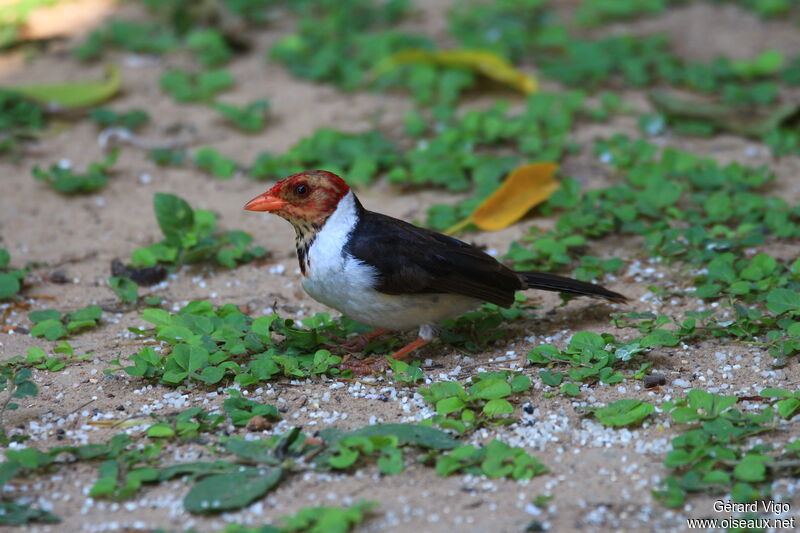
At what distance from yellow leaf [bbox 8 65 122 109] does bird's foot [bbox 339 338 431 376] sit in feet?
11.7

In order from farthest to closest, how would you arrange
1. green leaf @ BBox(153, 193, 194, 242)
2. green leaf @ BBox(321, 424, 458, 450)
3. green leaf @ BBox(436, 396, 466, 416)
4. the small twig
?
the small twig, green leaf @ BBox(153, 193, 194, 242), green leaf @ BBox(436, 396, 466, 416), green leaf @ BBox(321, 424, 458, 450)

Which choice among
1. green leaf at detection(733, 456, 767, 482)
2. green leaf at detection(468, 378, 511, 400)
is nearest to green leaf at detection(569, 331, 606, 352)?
green leaf at detection(468, 378, 511, 400)

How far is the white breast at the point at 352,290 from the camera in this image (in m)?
3.84

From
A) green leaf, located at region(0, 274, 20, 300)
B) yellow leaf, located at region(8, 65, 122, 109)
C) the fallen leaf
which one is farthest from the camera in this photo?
yellow leaf, located at region(8, 65, 122, 109)

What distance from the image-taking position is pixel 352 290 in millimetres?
3842

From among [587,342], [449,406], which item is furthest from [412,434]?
[587,342]

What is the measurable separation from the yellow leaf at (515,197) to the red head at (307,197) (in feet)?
4.15

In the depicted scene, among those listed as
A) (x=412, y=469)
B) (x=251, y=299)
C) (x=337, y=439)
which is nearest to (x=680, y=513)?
(x=412, y=469)

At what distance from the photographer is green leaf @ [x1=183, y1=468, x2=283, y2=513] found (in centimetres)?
289

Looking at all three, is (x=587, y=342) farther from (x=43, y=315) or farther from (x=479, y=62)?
(x=479, y=62)

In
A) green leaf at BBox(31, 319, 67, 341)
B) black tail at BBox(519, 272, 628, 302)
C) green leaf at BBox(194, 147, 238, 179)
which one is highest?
green leaf at BBox(194, 147, 238, 179)

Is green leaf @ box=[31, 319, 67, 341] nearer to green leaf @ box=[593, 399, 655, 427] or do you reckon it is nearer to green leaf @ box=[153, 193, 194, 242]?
green leaf @ box=[153, 193, 194, 242]

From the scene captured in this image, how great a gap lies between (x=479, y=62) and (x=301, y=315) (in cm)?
302

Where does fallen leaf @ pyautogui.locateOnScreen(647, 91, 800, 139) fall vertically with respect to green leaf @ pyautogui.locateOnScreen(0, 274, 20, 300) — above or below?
above
